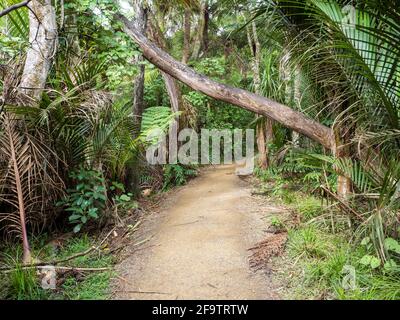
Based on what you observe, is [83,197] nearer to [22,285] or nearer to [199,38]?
[22,285]

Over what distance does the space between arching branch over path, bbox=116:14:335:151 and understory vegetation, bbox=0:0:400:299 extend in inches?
0.6

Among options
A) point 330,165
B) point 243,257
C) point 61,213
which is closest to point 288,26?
point 330,165

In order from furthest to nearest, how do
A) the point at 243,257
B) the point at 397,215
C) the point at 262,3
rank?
1. the point at 262,3
2. the point at 243,257
3. the point at 397,215

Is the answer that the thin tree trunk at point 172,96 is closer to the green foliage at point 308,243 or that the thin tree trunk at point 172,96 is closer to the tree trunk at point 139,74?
the tree trunk at point 139,74

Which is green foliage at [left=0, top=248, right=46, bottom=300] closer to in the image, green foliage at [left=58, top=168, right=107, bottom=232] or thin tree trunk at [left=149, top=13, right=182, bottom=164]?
green foliage at [left=58, top=168, right=107, bottom=232]

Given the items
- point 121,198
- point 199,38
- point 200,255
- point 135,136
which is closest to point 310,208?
point 200,255

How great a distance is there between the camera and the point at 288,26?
3.43m

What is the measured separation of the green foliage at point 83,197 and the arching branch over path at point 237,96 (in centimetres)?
171

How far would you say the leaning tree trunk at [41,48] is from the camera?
11.3 feet

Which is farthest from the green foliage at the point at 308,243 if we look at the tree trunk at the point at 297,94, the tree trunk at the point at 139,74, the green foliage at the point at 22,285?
the tree trunk at the point at 139,74
